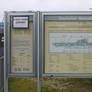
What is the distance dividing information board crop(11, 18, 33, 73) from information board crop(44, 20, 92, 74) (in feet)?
1.08

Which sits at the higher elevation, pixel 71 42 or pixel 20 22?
pixel 20 22

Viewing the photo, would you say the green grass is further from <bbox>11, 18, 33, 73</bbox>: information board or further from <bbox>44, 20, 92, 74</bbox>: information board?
<bbox>44, 20, 92, 74</bbox>: information board

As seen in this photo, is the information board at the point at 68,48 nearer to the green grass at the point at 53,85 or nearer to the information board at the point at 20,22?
the information board at the point at 20,22

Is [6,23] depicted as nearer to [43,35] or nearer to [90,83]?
[43,35]

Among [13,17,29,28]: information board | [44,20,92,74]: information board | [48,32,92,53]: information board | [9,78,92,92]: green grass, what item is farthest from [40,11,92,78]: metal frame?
[9,78,92,92]: green grass

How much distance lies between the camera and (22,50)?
4.80 m

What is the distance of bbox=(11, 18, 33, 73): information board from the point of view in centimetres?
477

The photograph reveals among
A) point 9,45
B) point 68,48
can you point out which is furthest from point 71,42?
point 9,45

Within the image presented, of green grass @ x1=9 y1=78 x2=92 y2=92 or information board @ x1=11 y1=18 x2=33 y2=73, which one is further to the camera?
green grass @ x1=9 y1=78 x2=92 y2=92

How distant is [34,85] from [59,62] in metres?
2.28

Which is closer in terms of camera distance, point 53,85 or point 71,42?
point 71,42

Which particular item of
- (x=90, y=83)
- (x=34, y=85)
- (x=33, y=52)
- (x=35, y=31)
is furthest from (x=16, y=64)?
(x=90, y=83)

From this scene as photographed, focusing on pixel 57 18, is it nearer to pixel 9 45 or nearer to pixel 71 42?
pixel 71 42

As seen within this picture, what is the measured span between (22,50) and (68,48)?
947mm
